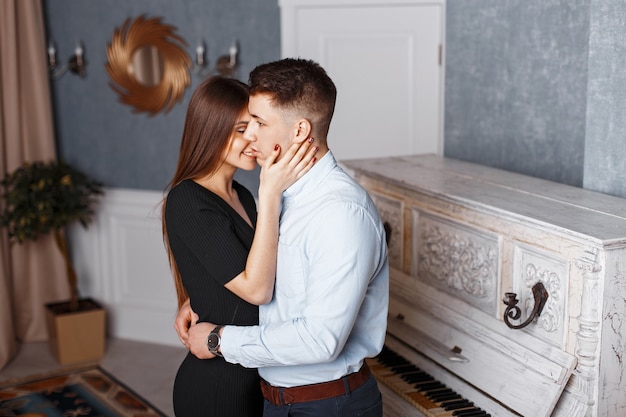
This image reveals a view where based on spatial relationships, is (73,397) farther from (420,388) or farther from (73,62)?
(420,388)

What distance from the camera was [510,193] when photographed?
2.50 m

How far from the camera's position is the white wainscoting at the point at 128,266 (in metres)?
5.04

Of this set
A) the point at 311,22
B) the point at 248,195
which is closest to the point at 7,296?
the point at 311,22

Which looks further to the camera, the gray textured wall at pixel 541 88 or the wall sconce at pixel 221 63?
the wall sconce at pixel 221 63

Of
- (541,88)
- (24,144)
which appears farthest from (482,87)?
(24,144)

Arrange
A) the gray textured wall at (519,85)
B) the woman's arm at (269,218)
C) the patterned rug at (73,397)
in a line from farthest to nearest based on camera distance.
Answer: the patterned rug at (73,397) → the gray textured wall at (519,85) → the woman's arm at (269,218)

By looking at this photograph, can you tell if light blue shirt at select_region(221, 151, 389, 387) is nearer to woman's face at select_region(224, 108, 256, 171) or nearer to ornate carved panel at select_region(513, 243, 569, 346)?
woman's face at select_region(224, 108, 256, 171)

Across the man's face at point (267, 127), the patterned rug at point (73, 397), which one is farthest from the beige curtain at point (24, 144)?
the man's face at point (267, 127)

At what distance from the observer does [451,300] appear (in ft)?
8.63

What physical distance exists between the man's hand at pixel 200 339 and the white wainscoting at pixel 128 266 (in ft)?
9.67

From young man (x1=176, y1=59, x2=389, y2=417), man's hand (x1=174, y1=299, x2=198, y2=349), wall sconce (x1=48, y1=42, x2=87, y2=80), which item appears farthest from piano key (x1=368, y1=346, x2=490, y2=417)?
wall sconce (x1=48, y1=42, x2=87, y2=80)

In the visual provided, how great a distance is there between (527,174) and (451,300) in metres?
0.77

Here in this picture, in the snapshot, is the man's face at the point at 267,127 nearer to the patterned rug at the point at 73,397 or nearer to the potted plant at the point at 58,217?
the patterned rug at the point at 73,397

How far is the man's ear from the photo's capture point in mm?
1792
